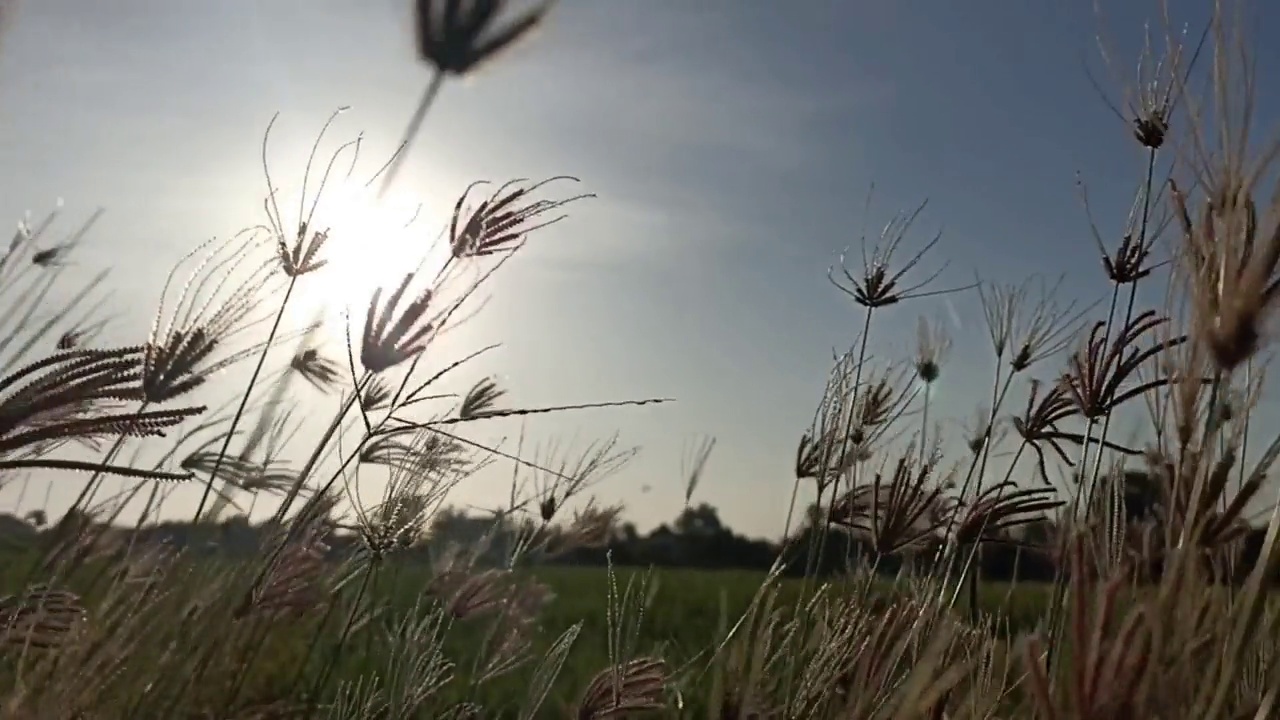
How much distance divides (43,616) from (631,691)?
1.00 m

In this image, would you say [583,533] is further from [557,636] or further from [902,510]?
[557,636]

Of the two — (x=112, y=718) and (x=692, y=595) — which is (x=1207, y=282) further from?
(x=692, y=595)

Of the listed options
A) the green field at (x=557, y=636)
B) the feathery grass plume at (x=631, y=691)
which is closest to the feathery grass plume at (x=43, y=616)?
the green field at (x=557, y=636)

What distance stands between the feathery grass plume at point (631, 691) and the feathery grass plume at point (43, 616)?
85 cm

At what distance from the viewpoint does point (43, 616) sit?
141 cm

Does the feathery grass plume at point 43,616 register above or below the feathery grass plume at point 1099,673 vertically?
below

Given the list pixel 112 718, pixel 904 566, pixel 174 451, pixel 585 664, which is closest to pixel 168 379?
pixel 112 718

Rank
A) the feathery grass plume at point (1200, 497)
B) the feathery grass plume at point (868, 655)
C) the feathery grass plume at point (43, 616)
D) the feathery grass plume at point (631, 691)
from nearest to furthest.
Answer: the feathery grass plume at point (1200, 497)
the feathery grass plume at point (43, 616)
the feathery grass plume at point (868, 655)
the feathery grass plume at point (631, 691)

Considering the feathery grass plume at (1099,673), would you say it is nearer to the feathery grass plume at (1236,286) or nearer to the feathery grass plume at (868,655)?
the feathery grass plume at (1236,286)

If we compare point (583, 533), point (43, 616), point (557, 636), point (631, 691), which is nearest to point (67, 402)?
point (43, 616)

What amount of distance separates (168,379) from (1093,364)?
1.62 meters

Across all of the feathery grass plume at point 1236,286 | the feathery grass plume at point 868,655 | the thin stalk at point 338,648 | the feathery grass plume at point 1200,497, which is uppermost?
the feathery grass plume at point 1236,286

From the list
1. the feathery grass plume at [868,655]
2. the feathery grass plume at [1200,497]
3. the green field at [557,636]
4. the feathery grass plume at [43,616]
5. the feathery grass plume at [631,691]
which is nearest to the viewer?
the feathery grass plume at [1200,497]

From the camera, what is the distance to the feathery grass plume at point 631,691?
6.71 feet
